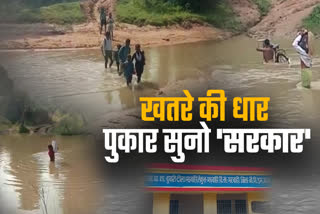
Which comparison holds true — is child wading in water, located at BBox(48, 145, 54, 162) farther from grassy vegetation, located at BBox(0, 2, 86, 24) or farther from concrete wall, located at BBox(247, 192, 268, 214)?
grassy vegetation, located at BBox(0, 2, 86, 24)

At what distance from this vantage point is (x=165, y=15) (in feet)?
59.5

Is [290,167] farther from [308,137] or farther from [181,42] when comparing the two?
[181,42]

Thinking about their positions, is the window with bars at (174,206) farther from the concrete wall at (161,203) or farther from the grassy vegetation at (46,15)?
the grassy vegetation at (46,15)

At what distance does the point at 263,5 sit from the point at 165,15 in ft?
11.4

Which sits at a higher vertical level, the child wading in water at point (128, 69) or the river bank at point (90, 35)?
the child wading in water at point (128, 69)

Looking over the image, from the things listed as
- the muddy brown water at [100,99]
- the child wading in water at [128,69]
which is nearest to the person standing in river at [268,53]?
the muddy brown water at [100,99]

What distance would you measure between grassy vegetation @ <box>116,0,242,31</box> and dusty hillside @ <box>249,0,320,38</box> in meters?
0.72

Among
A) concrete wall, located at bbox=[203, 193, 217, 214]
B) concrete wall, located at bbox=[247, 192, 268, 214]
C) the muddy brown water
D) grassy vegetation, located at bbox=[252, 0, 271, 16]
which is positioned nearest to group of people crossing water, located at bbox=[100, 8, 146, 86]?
the muddy brown water

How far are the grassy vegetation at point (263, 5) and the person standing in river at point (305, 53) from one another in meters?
8.39

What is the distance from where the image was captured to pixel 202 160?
8.71m

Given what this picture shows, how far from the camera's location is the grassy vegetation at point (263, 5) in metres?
19.6

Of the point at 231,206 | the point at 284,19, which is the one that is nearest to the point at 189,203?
the point at 231,206

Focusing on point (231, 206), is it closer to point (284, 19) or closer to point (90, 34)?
point (90, 34)

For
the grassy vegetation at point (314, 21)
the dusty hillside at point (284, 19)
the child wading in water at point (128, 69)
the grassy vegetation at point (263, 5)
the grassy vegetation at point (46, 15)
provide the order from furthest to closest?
the grassy vegetation at point (263, 5)
the dusty hillside at point (284, 19)
the grassy vegetation at point (46, 15)
the grassy vegetation at point (314, 21)
the child wading in water at point (128, 69)
